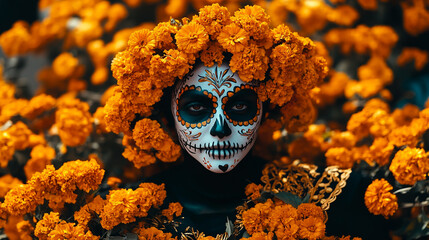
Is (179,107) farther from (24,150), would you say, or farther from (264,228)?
(24,150)

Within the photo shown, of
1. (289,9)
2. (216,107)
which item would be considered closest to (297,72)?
(216,107)

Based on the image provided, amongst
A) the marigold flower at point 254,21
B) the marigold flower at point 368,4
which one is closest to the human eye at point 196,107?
the marigold flower at point 254,21

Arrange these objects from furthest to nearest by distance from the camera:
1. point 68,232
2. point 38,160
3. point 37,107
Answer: point 37,107 → point 38,160 → point 68,232

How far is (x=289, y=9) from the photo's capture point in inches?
208

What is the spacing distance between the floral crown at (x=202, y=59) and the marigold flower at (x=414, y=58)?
2.40 meters

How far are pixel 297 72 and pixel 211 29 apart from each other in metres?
0.53

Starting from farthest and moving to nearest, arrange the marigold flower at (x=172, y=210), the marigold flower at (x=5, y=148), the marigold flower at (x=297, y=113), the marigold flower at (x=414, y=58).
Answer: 1. the marigold flower at (x=414, y=58)
2. the marigold flower at (x=5, y=148)
3. the marigold flower at (x=297, y=113)
4. the marigold flower at (x=172, y=210)

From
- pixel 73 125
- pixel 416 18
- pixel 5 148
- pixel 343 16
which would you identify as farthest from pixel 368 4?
pixel 5 148

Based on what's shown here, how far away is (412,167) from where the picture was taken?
11.9 ft

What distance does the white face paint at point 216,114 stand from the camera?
11.1 feet

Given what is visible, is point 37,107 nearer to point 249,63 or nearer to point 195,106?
point 195,106

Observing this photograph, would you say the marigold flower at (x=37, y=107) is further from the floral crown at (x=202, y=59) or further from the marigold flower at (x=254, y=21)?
the marigold flower at (x=254, y=21)

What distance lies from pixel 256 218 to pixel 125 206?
2.25 ft

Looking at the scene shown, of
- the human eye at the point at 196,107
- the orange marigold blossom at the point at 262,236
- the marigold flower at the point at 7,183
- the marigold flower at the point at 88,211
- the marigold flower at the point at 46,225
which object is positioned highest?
the human eye at the point at 196,107
